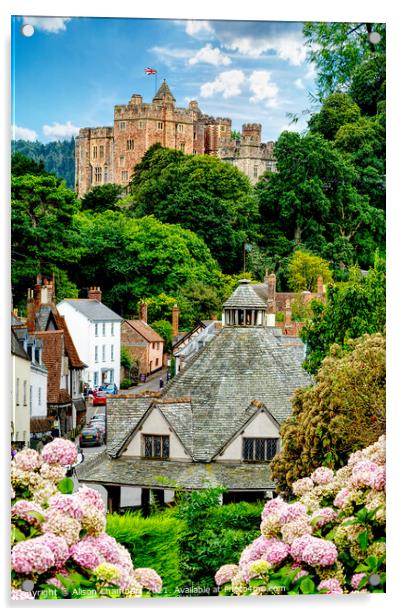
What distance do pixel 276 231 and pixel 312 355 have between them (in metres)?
0.98

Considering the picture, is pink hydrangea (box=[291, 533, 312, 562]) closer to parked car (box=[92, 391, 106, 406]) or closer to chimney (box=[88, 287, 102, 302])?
parked car (box=[92, 391, 106, 406])

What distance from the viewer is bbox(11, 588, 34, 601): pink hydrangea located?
749 centimetres

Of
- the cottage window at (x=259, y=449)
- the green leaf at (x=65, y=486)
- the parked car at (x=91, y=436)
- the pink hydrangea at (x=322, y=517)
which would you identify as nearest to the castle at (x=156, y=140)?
the parked car at (x=91, y=436)

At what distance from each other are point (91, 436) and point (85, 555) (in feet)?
5.32

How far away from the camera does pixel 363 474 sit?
8016 millimetres

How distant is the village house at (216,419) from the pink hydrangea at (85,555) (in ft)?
3.93

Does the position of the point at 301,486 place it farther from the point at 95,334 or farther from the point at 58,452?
the point at 95,334

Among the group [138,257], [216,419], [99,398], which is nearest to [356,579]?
[216,419]

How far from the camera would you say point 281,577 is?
782 cm

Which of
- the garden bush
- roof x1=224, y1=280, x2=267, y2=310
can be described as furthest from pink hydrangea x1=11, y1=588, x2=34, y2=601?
roof x1=224, y1=280, x2=267, y2=310

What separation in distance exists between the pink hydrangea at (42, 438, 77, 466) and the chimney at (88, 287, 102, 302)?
53.0 inches

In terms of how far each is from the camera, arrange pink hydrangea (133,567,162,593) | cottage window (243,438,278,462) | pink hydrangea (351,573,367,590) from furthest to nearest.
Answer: cottage window (243,438,278,462) < pink hydrangea (351,573,367,590) < pink hydrangea (133,567,162,593)

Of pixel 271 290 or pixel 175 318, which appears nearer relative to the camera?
pixel 175 318

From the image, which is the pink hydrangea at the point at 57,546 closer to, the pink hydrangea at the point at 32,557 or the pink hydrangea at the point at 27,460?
the pink hydrangea at the point at 32,557
